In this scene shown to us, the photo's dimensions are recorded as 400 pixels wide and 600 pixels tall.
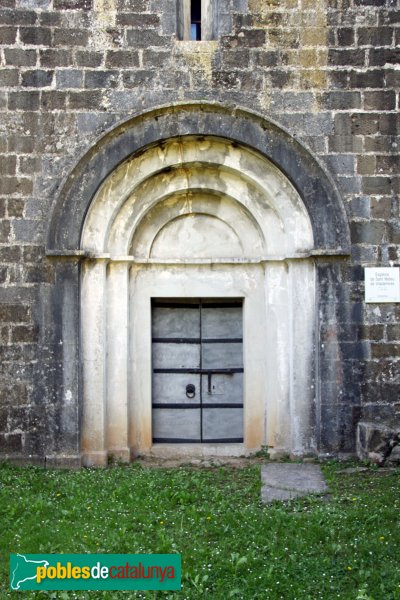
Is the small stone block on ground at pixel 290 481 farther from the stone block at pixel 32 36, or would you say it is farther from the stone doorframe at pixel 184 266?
the stone block at pixel 32 36

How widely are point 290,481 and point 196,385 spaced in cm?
198

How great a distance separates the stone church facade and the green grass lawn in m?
0.80

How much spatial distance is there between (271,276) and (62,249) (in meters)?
2.26

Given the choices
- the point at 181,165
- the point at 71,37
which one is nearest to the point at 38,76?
the point at 71,37

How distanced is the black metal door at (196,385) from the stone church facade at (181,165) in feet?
1.89

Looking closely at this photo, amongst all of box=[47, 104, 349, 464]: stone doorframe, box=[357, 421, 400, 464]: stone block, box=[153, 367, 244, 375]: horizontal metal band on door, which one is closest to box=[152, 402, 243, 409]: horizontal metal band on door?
box=[47, 104, 349, 464]: stone doorframe

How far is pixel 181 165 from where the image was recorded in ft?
28.8

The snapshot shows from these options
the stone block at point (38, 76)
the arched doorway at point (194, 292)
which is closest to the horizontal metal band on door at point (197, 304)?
the arched doorway at point (194, 292)

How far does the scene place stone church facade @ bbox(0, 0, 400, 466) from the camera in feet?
27.4

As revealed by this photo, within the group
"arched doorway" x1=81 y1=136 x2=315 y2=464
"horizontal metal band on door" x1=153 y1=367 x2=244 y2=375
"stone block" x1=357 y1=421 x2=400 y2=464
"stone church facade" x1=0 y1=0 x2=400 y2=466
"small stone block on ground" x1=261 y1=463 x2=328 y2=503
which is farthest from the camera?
"horizontal metal band on door" x1=153 y1=367 x2=244 y2=375

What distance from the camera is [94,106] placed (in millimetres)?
8438

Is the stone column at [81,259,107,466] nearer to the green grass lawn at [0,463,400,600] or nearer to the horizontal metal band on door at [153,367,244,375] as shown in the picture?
the green grass lawn at [0,463,400,600]

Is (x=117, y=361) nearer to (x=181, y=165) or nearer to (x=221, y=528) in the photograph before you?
(x=181, y=165)

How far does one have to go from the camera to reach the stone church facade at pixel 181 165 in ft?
27.4
